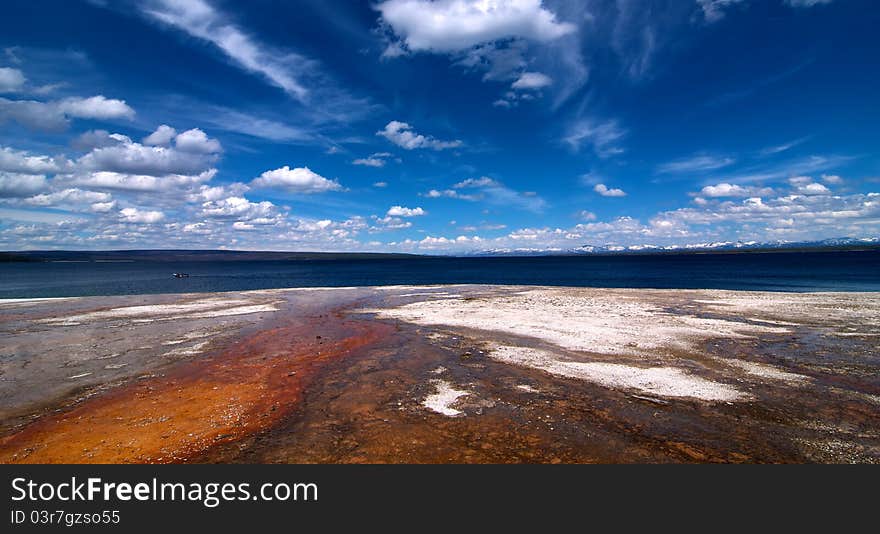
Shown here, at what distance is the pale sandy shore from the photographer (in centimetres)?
958

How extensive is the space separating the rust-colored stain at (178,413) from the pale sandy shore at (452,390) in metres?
0.07

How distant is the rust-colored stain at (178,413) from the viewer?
9500 mm

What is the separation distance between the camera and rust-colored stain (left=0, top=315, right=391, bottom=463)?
31.2 feet

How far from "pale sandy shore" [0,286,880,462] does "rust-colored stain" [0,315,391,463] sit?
0.21ft

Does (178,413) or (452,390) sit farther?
(452,390)

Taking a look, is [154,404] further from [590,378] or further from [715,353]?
[715,353]

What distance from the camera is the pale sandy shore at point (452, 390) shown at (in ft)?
31.4

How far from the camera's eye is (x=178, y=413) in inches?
466

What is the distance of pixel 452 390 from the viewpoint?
542 inches

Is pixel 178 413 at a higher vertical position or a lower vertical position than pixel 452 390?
lower

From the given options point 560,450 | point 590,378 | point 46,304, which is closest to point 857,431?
point 590,378

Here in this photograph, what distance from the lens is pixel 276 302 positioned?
1639 inches

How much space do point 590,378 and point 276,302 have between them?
3517cm

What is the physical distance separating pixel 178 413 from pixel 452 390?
8439mm
